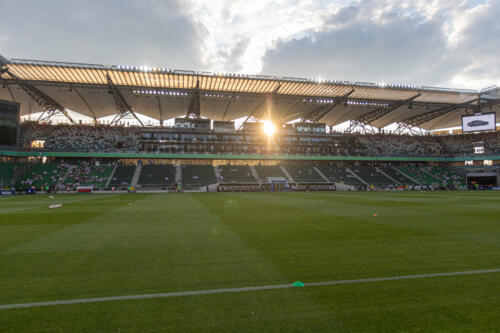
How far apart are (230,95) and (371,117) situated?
117ft

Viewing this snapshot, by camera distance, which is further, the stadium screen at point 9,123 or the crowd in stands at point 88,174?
the crowd in stands at point 88,174

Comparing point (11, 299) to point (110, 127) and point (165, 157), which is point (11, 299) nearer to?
point (165, 157)

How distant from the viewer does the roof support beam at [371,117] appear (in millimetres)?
56797

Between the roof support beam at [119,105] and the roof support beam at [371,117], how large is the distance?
168 feet

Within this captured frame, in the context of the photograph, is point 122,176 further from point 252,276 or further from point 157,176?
point 252,276

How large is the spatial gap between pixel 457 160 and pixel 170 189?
65.2m

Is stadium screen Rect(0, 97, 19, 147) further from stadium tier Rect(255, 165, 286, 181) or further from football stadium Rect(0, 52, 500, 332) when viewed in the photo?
stadium tier Rect(255, 165, 286, 181)

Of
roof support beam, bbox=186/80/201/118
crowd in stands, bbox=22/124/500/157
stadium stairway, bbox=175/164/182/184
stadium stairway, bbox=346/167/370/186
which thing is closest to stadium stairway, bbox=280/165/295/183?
crowd in stands, bbox=22/124/500/157

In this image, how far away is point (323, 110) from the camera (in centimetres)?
6097

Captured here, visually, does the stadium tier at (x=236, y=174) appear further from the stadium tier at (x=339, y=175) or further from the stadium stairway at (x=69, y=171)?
the stadium stairway at (x=69, y=171)

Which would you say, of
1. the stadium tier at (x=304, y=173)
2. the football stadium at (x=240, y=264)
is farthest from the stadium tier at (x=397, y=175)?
the football stadium at (x=240, y=264)

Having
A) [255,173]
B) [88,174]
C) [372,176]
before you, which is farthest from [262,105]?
[88,174]

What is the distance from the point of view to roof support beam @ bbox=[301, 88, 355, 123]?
177 ft

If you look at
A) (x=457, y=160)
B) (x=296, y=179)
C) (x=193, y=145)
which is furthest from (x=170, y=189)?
(x=457, y=160)
